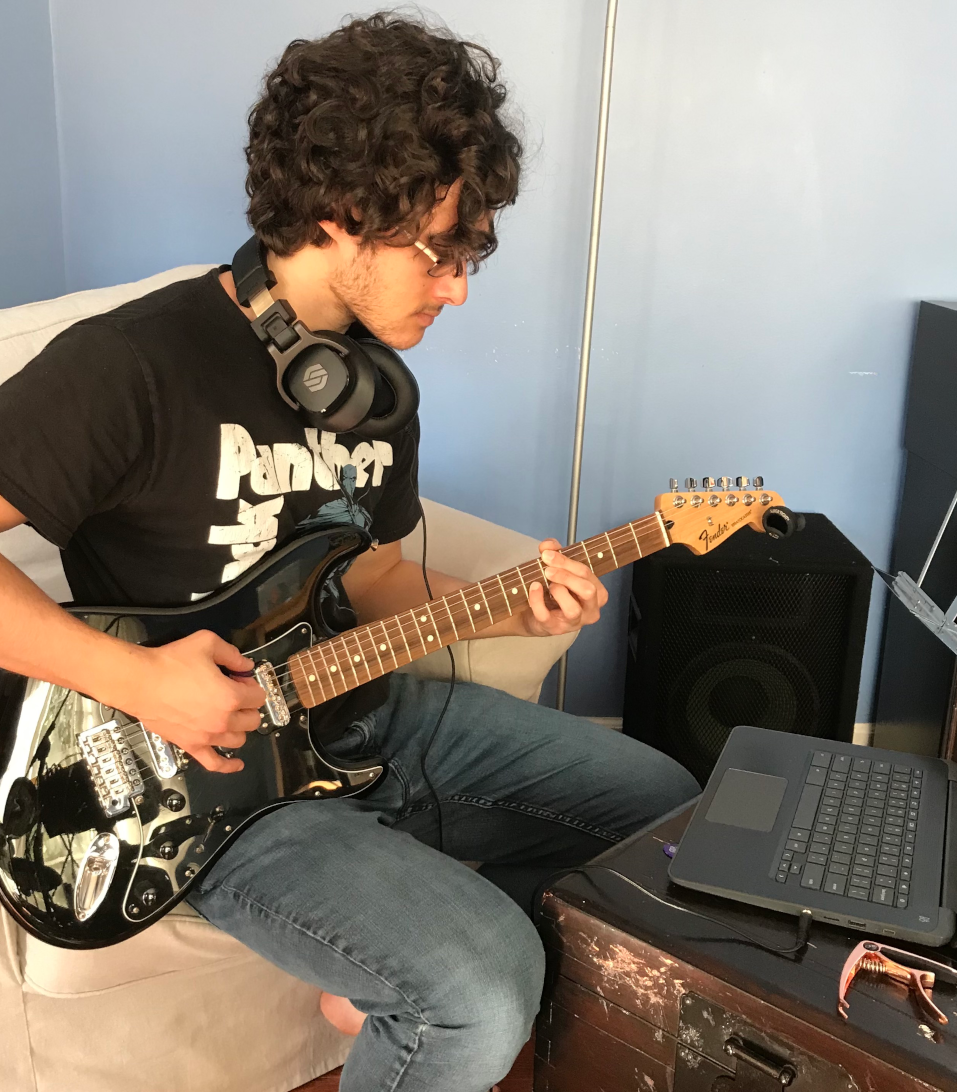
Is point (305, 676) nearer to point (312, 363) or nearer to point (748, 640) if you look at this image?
point (312, 363)

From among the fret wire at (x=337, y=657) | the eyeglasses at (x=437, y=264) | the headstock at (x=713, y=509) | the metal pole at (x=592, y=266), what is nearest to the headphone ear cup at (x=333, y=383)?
the eyeglasses at (x=437, y=264)

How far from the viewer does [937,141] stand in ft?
5.97

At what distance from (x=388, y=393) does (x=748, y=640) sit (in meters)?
0.85

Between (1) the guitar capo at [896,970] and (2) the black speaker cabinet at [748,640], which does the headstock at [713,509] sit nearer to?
(1) the guitar capo at [896,970]

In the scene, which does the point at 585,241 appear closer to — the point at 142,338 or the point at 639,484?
the point at 639,484

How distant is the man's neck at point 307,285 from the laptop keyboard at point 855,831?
27.3 inches

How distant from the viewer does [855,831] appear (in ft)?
2.96

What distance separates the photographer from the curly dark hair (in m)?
1.03

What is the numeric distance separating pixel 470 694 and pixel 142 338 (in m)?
0.57

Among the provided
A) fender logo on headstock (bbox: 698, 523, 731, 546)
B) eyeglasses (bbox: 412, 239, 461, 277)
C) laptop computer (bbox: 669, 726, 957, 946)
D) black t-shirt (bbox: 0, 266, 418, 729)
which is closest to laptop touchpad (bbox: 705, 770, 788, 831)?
laptop computer (bbox: 669, 726, 957, 946)

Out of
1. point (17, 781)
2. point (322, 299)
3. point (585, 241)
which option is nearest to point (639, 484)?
point (585, 241)

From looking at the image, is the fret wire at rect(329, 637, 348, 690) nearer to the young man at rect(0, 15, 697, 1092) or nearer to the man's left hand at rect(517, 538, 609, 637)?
the young man at rect(0, 15, 697, 1092)

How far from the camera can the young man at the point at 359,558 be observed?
89cm

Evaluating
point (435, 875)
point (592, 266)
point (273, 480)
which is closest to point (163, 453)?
point (273, 480)
